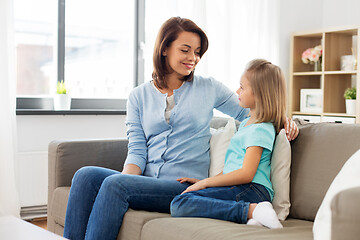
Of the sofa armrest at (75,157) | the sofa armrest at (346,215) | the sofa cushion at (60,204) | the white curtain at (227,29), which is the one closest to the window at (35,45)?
the white curtain at (227,29)

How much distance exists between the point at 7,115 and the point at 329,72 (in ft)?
8.28

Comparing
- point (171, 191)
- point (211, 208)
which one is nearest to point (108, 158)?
point (171, 191)

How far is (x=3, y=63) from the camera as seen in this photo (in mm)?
2996

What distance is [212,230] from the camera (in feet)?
4.90

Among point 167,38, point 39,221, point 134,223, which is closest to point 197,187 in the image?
point 134,223

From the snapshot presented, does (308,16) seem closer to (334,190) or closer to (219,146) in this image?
(219,146)

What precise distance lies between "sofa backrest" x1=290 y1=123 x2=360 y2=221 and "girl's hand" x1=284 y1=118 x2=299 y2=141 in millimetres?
40

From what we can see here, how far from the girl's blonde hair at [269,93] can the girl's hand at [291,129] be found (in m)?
0.02

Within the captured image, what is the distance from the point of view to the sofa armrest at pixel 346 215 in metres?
1.02

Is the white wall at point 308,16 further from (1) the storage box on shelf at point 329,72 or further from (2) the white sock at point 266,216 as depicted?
(2) the white sock at point 266,216

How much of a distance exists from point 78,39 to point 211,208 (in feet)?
7.80

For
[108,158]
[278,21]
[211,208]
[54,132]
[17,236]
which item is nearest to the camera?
[17,236]

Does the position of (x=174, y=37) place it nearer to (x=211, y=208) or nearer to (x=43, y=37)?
(x=211, y=208)

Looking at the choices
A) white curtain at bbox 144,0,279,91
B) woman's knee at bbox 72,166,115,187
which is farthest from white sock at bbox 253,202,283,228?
white curtain at bbox 144,0,279,91
